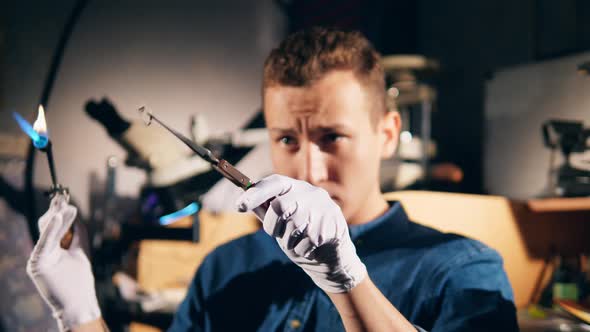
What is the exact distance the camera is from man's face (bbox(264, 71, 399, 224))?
79 centimetres

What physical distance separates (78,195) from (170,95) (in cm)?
62

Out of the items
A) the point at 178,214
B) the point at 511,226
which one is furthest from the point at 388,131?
the point at 511,226

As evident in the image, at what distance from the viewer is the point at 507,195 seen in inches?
66.8

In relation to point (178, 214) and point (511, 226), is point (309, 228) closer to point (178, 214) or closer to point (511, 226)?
point (178, 214)

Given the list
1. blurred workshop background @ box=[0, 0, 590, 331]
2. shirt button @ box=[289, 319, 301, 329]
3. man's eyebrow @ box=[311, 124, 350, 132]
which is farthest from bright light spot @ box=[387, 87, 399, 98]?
shirt button @ box=[289, 319, 301, 329]

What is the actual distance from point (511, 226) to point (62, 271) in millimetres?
1439

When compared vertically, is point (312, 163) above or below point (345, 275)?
above

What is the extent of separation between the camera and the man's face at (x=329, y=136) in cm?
79

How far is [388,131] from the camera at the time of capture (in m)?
0.93

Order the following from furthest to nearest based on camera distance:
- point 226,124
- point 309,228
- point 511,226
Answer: point 226,124 → point 511,226 → point 309,228

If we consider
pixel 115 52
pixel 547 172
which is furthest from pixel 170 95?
pixel 547 172

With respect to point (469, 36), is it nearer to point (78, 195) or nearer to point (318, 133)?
point (318, 133)

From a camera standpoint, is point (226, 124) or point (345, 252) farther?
point (226, 124)

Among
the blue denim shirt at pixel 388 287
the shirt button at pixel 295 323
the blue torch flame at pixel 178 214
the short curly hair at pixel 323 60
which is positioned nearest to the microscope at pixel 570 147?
the blue denim shirt at pixel 388 287
